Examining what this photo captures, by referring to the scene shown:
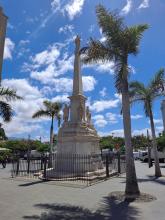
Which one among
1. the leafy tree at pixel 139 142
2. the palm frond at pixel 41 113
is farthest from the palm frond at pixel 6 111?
the leafy tree at pixel 139 142

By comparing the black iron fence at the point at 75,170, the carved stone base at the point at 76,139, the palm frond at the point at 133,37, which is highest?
the palm frond at the point at 133,37

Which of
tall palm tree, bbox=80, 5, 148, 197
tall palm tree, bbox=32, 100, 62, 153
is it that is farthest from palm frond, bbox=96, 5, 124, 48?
tall palm tree, bbox=32, 100, 62, 153

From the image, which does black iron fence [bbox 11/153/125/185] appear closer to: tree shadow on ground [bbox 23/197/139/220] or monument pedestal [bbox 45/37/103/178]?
Answer: monument pedestal [bbox 45/37/103/178]

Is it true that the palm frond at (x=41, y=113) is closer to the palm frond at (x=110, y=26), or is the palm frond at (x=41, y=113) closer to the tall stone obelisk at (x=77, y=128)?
the tall stone obelisk at (x=77, y=128)

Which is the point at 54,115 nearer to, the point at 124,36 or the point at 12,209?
the point at 124,36

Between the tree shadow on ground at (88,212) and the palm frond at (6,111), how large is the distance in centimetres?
641

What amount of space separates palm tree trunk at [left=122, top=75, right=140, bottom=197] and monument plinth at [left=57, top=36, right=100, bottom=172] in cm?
727

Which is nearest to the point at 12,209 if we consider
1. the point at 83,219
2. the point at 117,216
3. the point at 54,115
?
the point at 83,219

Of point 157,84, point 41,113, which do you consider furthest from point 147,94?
point 41,113

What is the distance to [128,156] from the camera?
36.2 feet

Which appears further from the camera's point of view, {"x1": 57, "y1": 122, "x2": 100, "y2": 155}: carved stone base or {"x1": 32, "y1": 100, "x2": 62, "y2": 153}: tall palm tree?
{"x1": 32, "y1": 100, "x2": 62, "y2": 153}: tall palm tree

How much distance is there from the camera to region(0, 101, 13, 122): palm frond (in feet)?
45.2

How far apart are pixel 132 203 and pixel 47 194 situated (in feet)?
12.6

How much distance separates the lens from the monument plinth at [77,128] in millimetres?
18312
